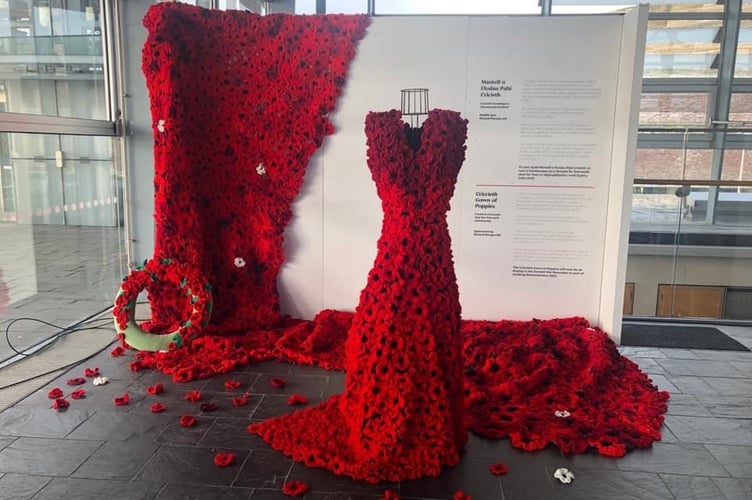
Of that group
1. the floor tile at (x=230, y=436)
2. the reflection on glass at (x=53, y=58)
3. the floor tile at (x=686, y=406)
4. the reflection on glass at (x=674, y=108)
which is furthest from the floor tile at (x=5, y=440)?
the reflection on glass at (x=674, y=108)

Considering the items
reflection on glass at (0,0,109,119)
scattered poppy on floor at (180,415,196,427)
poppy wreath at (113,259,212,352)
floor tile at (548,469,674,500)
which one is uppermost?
reflection on glass at (0,0,109,119)

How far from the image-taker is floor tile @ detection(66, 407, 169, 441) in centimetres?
240

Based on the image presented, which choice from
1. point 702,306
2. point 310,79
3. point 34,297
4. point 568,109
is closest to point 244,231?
point 310,79

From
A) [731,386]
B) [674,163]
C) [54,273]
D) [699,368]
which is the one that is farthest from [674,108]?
[54,273]

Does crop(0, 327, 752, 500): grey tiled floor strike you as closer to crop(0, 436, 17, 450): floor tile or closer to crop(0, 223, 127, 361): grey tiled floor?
crop(0, 436, 17, 450): floor tile

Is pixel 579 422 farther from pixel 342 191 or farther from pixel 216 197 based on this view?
pixel 216 197

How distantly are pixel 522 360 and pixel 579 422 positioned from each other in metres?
0.67

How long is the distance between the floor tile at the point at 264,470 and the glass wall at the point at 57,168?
1897 millimetres

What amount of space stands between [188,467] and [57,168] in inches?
95.2

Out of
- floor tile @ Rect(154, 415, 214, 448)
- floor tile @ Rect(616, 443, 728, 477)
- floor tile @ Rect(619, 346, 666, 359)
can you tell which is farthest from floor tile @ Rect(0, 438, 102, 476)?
floor tile @ Rect(619, 346, 666, 359)

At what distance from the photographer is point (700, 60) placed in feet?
21.9

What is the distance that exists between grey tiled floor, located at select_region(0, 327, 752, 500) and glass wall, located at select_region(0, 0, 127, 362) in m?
0.98

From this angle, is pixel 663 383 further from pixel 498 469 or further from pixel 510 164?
pixel 510 164

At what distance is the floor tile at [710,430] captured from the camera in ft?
8.06
